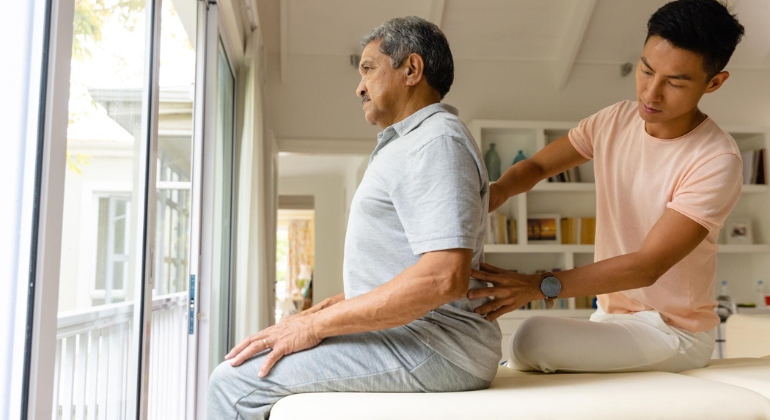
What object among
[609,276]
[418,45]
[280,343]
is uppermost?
[418,45]

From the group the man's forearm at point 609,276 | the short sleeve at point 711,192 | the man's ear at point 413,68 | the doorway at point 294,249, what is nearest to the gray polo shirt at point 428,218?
the man's ear at point 413,68

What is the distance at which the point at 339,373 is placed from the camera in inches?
45.5

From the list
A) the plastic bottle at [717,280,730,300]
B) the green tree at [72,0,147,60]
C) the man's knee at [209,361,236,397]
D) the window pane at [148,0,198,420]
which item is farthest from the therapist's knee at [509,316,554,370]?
the plastic bottle at [717,280,730,300]

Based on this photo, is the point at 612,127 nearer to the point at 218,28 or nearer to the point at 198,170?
the point at 198,170

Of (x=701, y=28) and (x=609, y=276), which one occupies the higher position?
(x=701, y=28)

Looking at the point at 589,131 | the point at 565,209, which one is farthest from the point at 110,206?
the point at 565,209

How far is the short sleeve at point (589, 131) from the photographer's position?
1727 mm

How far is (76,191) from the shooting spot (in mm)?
1285

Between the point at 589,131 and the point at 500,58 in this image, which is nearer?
the point at 589,131

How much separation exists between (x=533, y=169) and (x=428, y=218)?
32.2 inches

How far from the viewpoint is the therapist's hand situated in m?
1.24

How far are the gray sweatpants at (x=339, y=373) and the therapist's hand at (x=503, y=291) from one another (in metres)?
0.14

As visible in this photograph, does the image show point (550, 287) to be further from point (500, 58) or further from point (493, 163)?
point (500, 58)

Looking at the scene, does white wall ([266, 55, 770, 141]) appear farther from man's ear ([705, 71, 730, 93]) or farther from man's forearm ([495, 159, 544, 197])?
man's ear ([705, 71, 730, 93])
